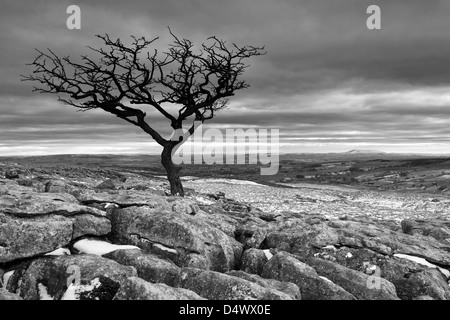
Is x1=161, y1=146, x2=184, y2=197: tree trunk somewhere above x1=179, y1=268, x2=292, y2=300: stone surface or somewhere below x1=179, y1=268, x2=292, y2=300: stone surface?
above

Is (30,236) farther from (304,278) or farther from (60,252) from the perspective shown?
(304,278)

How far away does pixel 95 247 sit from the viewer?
433 inches

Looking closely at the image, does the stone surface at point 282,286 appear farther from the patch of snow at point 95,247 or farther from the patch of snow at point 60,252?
the patch of snow at point 60,252

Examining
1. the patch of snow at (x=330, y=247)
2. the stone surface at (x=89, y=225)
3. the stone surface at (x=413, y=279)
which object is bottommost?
the stone surface at (x=413, y=279)

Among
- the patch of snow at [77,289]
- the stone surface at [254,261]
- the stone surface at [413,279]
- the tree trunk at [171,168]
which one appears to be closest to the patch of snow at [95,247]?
the patch of snow at [77,289]

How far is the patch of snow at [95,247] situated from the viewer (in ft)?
35.4

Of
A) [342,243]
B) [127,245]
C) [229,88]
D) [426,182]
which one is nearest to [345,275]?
[342,243]

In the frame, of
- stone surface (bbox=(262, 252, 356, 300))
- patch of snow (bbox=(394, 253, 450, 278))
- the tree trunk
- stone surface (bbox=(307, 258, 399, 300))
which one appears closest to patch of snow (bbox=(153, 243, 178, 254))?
stone surface (bbox=(262, 252, 356, 300))

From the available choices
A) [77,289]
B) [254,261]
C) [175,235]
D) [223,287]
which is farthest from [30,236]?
[254,261]

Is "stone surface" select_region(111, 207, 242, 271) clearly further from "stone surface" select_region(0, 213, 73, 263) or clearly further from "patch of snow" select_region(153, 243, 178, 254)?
"stone surface" select_region(0, 213, 73, 263)

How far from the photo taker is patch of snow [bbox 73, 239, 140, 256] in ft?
35.4

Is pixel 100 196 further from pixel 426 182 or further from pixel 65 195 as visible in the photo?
pixel 426 182
